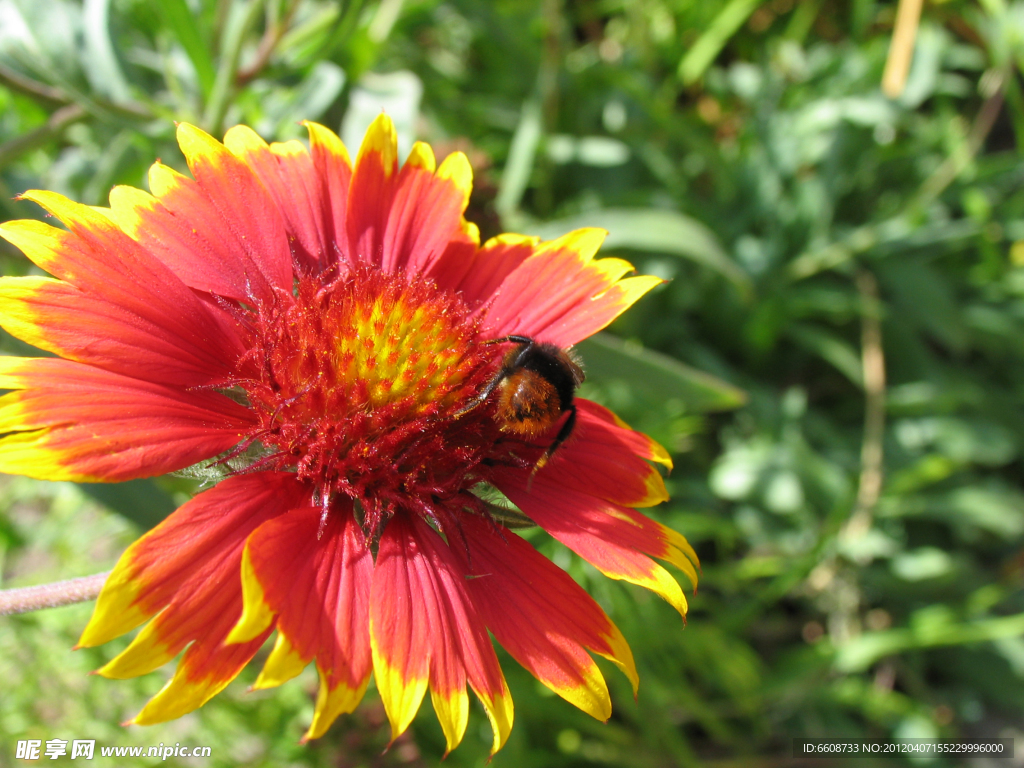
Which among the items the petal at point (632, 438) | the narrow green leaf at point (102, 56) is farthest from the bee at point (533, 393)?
the narrow green leaf at point (102, 56)

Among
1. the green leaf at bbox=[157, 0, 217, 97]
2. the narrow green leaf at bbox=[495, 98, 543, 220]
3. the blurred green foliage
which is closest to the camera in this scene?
the green leaf at bbox=[157, 0, 217, 97]

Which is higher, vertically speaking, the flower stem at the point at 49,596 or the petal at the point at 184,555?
the petal at the point at 184,555

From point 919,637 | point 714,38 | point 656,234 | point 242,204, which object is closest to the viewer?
point 242,204

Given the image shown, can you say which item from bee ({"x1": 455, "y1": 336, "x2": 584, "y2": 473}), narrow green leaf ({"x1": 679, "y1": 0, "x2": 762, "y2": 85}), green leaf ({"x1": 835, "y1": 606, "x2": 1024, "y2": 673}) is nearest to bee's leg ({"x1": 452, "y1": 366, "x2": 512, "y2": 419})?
bee ({"x1": 455, "y1": 336, "x2": 584, "y2": 473})

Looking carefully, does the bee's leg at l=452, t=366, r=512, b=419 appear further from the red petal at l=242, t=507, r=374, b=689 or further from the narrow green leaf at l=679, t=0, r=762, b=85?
the narrow green leaf at l=679, t=0, r=762, b=85

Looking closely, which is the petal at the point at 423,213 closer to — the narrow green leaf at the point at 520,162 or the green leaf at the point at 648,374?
the green leaf at the point at 648,374

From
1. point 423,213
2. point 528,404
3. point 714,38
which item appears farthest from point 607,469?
point 714,38

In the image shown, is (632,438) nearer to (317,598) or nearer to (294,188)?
(317,598)
